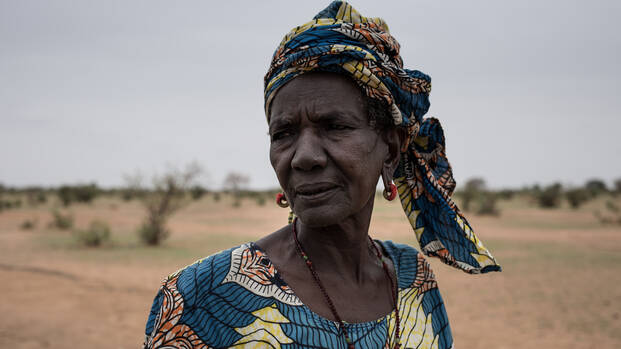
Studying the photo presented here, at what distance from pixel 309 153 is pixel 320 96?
9.2 inches

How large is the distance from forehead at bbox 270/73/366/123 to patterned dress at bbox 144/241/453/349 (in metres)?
0.60

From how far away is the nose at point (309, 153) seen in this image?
1726mm

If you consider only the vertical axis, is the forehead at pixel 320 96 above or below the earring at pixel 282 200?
above

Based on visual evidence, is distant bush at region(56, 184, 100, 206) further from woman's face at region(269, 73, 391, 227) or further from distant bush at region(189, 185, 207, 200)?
woman's face at region(269, 73, 391, 227)

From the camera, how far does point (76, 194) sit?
41.6 m

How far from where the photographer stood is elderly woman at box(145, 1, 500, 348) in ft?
5.54

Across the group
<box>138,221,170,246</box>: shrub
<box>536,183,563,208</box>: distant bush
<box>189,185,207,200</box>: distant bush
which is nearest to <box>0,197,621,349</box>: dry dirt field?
<box>138,221,170,246</box>: shrub

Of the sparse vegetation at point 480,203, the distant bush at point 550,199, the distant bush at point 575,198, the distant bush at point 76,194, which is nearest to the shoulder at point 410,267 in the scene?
the sparse vegetation at point 480,203

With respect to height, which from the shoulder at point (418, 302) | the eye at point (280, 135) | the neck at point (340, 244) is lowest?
the shoulder at point (418, 302)

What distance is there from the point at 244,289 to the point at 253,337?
183 millimetres

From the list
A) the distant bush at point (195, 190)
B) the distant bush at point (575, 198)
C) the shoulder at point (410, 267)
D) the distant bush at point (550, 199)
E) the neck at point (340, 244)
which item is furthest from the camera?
the distant bush at point (550, 199)

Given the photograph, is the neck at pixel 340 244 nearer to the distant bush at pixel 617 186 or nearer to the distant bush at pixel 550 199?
the distant bush at pixel 550 199

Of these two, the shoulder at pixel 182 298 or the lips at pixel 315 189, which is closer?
the shoulder at pixel 182 298

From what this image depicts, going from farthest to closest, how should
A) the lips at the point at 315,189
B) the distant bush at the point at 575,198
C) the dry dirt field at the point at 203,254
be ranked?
1. the distant bush at the point at 575,198
2. the dry dirt field at the point at 203,254
3. the lips at the point at 315,189
